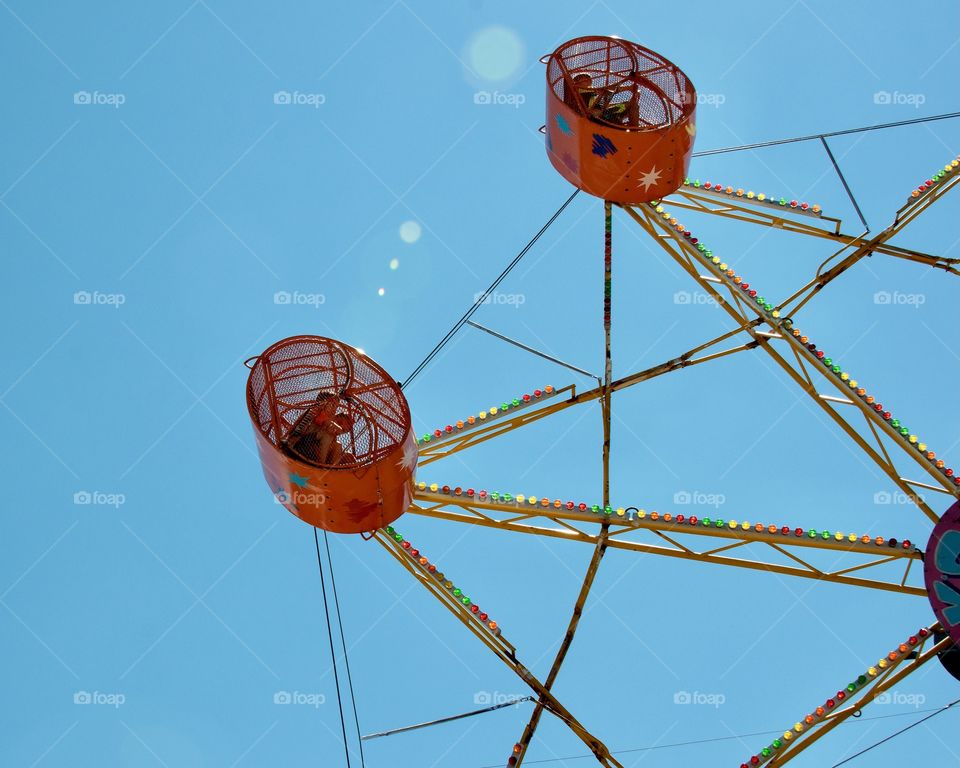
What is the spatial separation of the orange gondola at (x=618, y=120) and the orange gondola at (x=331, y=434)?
4.93 meters

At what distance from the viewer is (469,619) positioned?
68.4 feet

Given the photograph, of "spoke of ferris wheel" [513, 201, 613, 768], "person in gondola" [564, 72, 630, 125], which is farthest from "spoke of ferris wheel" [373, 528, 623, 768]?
"person in gondola" [564, 72, 630, 125]

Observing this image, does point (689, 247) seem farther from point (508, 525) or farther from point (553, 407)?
point (508, 525)

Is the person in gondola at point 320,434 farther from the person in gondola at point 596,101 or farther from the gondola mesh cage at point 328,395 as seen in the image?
the person in gondola at point 596,101

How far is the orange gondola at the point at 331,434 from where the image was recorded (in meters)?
19.2

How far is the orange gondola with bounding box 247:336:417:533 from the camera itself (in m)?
19.2

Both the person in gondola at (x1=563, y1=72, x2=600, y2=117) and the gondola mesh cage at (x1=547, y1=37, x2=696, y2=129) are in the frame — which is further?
the gondola mesh cage at (x1=547, y1=37, x2=696, y2=129)

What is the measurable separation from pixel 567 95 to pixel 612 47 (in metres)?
1.32

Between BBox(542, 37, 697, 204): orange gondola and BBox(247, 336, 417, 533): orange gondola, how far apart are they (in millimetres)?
4932

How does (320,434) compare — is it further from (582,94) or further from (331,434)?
(582,94)

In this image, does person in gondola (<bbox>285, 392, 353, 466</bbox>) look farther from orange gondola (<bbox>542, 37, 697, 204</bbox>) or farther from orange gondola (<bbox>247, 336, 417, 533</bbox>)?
orange gondola (<bbox>542, 37, 697, 204</bbox>)

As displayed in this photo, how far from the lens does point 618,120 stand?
72.2 feet

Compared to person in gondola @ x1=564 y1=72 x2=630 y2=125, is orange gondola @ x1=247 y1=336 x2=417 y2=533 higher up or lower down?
lower down

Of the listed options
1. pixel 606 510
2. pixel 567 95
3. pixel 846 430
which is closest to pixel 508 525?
pixel 606 510
